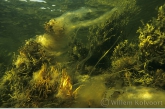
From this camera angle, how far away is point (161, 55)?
19.4ft

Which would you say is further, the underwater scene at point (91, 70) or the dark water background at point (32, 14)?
the dark water background at point (32, 14)

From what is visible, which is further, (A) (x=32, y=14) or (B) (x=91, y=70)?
(A) (x=32, y=14)

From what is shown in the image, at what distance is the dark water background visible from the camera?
49.2 feet

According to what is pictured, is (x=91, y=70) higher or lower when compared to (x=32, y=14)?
lower

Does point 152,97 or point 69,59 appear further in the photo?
point 69,59

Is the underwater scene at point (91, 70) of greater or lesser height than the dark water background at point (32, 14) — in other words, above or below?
below

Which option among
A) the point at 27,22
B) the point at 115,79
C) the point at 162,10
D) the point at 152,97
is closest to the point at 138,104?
the point at 152,97

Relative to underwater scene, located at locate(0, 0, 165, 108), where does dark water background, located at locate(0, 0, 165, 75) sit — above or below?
above

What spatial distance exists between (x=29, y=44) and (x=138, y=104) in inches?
209

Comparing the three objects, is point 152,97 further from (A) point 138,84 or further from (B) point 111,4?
(B) point 111,4

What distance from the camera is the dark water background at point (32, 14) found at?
15008 millimetres

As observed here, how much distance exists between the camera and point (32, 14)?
17.1 m

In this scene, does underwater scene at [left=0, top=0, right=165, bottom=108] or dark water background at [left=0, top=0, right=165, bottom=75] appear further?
dark water background at [left=0, top=0, right=165, bottom=75]

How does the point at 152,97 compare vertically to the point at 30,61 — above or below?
below
